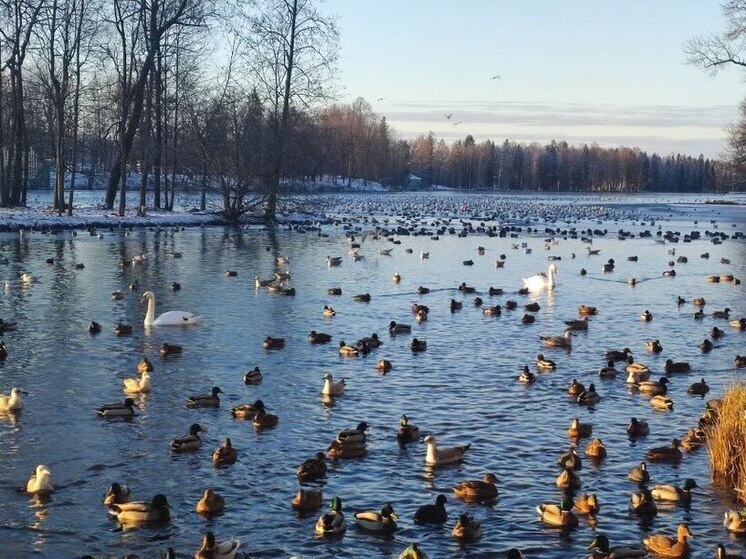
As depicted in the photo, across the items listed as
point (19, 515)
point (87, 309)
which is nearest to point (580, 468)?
point (19, 515)

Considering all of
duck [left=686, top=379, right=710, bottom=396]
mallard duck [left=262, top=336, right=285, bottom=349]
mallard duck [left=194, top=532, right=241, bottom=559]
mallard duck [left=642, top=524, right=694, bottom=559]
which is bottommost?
mallard duck [left=642, top=524, right=694, bottom=559]

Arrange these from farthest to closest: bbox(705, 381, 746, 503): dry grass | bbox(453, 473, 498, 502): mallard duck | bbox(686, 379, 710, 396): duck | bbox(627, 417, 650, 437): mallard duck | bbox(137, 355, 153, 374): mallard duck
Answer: bbox(137, 355, 153, 374): mallard duck
bbox(686, 379, 710, 396): duck
bbox(627, 417, 650, 437): mallard duck
bbox(705, 381, 746, 503): dry grass
bbox(453, 473, 498, 502): mallard duck

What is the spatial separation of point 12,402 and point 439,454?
768 centimetres

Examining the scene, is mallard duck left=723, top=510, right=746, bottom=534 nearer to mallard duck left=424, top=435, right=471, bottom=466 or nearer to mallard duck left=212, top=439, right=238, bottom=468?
mallard duck left=424, top=435, right=471, bottom=466

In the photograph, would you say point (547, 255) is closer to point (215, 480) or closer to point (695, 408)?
point (695, 408)

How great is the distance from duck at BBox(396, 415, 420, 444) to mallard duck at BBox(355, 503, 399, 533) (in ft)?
11.2

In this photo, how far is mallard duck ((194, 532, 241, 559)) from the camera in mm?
10719

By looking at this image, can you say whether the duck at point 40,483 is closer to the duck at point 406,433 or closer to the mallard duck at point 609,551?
the duck at point 406,433

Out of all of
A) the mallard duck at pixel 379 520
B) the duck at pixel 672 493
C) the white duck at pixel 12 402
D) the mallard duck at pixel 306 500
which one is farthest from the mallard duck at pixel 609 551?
the white duck at pixel 12 402

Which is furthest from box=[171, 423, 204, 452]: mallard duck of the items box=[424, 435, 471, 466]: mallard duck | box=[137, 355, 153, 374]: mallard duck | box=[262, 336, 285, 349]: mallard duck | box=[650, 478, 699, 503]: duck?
box=[262, 336, 285, 349]: mallard duck

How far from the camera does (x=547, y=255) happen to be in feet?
162

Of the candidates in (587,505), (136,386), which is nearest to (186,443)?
(136,386)

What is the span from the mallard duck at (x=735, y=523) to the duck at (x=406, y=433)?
518 cm

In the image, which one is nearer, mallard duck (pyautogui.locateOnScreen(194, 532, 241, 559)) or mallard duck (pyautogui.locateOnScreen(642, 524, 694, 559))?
mallard duck (pyautogui.locateOnScreen(194, 532, 241, 559))
